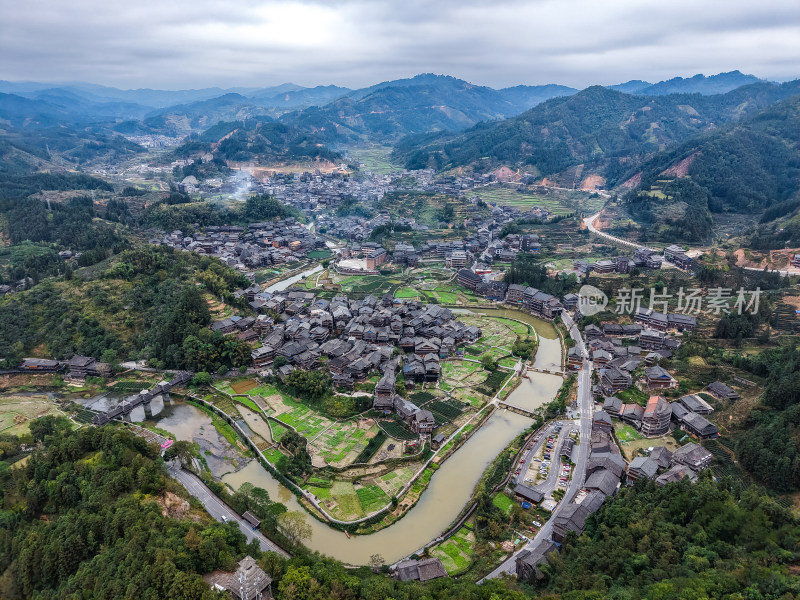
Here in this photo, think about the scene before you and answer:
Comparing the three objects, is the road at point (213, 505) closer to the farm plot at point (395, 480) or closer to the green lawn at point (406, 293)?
the farm plot at point (395, 480)

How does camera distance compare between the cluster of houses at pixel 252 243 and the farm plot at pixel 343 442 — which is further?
the cluster of houses at pixel 252 243

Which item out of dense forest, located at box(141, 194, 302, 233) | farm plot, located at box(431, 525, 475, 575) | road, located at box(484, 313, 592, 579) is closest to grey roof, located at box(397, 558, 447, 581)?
farm plot, located at box(431, 525, 475, 575)

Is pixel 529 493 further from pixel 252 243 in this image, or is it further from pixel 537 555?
pixel 252 243

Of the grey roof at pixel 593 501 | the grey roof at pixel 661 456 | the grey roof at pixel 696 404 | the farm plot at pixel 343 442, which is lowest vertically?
the farm plot at pixel 343 442

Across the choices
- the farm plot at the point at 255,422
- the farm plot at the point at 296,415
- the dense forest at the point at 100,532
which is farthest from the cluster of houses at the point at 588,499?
the farm plot at the point at 255,422

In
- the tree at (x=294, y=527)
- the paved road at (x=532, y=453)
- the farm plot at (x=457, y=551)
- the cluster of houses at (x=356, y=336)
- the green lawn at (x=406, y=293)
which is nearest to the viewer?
the farm plot at (x=457, y=551)

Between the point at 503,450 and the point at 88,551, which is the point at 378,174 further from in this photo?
the point at 88,551

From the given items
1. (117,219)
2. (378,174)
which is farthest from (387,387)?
(378,174)

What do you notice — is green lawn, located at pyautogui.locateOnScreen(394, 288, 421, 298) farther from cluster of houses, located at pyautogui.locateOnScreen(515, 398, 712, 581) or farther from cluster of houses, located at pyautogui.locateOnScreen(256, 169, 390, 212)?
cluster of houses, located at pyautogui.locateOnScreen(256, 169, 390, 212)
